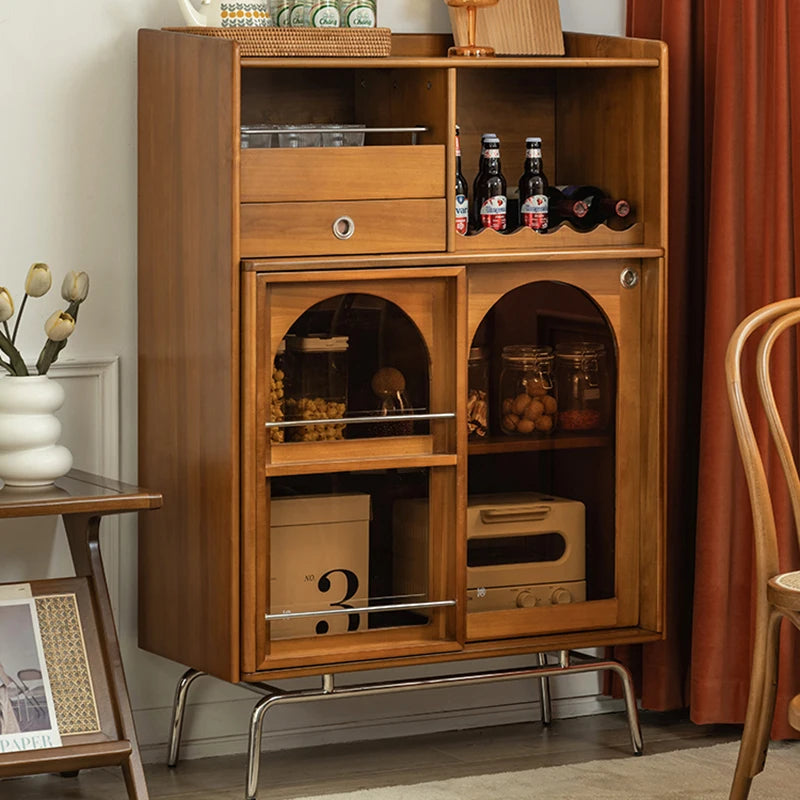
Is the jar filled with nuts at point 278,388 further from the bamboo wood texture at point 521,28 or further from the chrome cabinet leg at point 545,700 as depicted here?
the chrome cabinet leg at point 545,700

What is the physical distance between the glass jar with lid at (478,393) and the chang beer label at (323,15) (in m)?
0.62

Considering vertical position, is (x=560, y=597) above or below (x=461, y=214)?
below

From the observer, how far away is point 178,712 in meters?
2.84

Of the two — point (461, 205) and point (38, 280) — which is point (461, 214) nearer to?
point (461, 205)

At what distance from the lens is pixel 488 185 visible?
2750 millimetres

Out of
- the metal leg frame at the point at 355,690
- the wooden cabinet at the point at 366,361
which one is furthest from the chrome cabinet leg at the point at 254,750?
the wooden cabinet at the point at 366,361

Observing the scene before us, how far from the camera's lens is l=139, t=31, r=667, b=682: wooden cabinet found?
2.52 m

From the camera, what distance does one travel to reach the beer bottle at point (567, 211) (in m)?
2.83

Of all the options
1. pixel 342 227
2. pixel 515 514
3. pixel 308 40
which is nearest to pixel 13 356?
pixel 342 227

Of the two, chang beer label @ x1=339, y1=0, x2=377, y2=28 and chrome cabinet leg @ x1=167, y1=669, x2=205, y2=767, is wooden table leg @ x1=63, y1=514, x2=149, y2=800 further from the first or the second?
chang beer label @ x1=339, y1=0, x2=377, y2=28

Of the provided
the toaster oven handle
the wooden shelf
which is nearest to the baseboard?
the toaster oven handle

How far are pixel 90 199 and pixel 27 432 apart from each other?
0.51m

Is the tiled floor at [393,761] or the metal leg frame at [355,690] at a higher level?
the metal leg frame at [355,690]

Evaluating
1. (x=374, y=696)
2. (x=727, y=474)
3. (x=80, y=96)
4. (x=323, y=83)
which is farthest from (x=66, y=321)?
(x=727, y=474)
